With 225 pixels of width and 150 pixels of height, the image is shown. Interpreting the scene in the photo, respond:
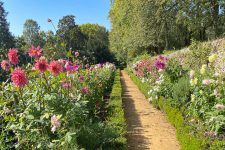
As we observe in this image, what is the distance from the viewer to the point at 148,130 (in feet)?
25.2

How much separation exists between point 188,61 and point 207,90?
22.1ft

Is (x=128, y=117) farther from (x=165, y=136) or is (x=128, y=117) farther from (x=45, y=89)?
(x=45, y=89)

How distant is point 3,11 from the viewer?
4488cm

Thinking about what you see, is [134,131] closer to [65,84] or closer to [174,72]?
[65,84]

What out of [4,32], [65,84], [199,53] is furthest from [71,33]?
[65,84]

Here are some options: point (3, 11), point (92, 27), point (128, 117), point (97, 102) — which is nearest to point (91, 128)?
point (97, 102)

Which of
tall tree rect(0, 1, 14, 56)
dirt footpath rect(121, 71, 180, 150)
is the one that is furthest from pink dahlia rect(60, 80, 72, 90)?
tall tree rect(0, 1, 14, 56)

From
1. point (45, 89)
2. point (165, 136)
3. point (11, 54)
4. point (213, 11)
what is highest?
point (213, 11)

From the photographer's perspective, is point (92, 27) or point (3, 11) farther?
point (92, 27)

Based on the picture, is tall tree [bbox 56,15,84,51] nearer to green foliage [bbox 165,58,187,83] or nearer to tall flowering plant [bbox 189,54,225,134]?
green foliage [bbox 165,58,187,83]

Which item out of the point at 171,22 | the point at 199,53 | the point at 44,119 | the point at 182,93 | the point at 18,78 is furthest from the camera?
the point at 171,22

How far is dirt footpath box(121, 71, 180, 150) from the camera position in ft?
21.2

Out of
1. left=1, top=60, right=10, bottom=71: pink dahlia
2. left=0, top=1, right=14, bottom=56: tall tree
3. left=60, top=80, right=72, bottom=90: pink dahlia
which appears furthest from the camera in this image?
left=0, top=1, right=14, bottom=56: tall tree

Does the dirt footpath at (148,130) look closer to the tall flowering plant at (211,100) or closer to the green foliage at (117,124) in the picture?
the green foliage at (117,124)
